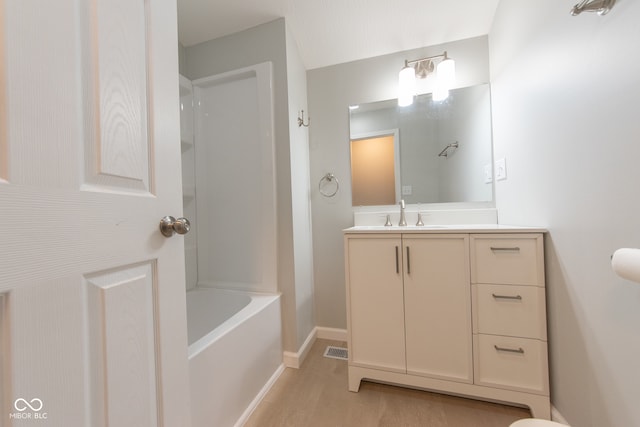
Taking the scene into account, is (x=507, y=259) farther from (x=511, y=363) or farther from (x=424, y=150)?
(x=424, y=150)

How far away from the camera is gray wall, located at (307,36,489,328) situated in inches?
73.8

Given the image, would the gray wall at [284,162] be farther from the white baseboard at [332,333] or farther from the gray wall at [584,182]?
the gray wall at [584,182]

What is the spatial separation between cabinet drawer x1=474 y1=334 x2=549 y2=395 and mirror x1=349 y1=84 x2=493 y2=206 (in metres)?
0.90

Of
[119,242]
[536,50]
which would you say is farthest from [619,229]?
[119,242]

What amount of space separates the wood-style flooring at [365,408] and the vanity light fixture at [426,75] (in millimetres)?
1842

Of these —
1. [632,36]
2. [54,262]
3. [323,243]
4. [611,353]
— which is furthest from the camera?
[323,243]

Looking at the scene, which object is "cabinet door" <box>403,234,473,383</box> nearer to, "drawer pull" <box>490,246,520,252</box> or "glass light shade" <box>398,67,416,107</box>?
"drawer pull" <box>490,246,520,252</box>

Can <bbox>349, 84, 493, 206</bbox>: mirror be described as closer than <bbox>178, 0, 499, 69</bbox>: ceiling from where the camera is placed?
No

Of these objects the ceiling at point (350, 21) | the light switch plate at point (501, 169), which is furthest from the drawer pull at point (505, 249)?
the ceiling at point (350, 21)

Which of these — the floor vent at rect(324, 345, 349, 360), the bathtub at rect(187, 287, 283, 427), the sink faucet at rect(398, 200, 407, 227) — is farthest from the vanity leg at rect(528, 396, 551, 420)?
the bathtub at rect(187, 287, 283, 427)

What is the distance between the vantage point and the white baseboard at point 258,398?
116 cm

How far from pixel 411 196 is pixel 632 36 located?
3.95 feet

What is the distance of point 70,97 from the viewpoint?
481 millimetres

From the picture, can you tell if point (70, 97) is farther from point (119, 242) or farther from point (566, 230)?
point (566, 230)
